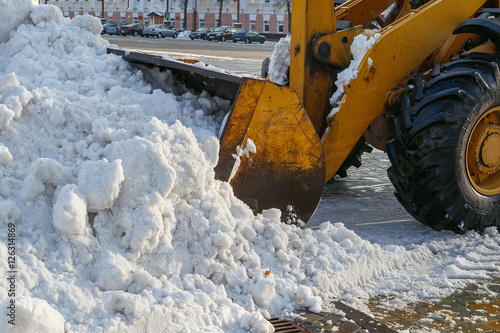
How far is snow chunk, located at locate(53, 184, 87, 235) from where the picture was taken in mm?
3480

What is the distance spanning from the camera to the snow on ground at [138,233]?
3.27m

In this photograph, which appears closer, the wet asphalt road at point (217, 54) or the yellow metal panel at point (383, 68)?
the yellow metal panel at point (383, 68)

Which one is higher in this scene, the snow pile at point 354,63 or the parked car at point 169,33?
the snow pile at point 354,63

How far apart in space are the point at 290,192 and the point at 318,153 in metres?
0.34

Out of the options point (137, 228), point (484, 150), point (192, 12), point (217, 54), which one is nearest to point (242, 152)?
point (137, 228)

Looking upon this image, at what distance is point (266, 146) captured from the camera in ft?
14.8

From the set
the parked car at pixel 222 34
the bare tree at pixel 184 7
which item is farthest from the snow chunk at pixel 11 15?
the bare tree at pixel 184 7

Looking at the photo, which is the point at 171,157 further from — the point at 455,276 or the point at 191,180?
the point at 455,276

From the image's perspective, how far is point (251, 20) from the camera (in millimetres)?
60906

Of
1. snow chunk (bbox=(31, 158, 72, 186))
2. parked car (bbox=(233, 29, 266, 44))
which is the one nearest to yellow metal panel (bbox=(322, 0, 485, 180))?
snow chunk (bbox=(31, 158, 72, 186))

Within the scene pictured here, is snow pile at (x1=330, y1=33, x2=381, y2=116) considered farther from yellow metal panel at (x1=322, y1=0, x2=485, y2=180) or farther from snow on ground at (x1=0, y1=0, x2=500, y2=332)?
snow on ground at (x1=0, y1=0, x2=500, y2=332)

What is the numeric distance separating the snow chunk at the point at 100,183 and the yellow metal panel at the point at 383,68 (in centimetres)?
181

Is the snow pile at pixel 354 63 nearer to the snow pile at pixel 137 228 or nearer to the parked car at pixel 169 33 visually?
the snow pile at pixel 137 228

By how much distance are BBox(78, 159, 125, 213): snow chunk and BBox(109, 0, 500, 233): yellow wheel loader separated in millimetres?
937
